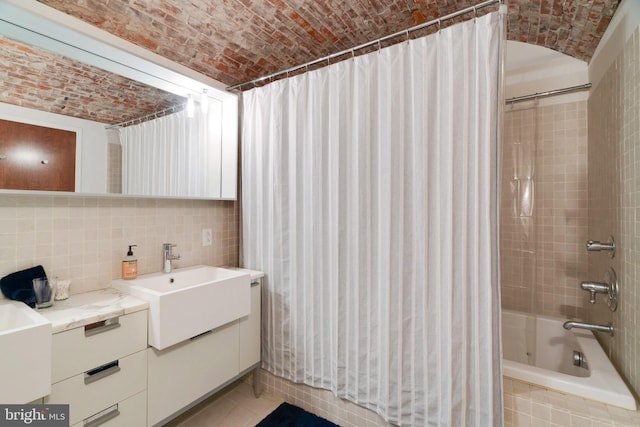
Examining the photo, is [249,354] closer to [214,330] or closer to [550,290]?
[214,330]

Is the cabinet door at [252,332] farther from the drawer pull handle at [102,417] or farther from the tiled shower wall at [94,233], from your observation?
the drawer pull handle at [102,417]

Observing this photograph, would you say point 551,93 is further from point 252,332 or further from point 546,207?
point 252,332

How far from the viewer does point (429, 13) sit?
177 cm

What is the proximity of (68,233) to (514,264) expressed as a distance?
291 centimetres

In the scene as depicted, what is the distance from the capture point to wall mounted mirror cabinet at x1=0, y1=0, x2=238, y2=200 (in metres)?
1.24

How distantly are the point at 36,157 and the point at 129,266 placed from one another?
670 mm

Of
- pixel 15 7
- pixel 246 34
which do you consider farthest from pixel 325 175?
pixel 15 7

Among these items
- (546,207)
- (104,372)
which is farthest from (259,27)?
(546,207)

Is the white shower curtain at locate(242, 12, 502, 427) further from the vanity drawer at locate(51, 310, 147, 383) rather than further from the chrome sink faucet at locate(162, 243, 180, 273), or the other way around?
the vanity drawer at locate(51, 310, 147, 383)

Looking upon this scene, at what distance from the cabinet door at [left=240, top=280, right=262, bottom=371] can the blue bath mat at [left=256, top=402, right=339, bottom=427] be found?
328mm

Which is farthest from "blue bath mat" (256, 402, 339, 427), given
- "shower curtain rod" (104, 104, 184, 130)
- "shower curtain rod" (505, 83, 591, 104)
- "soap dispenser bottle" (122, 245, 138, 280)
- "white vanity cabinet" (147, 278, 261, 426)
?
"shower curtain rod" (505, 83, 591, 104)

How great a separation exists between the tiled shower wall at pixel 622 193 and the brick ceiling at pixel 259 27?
446mm

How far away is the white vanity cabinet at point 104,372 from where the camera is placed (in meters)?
1.10

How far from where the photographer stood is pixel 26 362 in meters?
0.92
